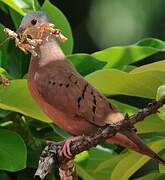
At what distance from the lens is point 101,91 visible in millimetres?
1115

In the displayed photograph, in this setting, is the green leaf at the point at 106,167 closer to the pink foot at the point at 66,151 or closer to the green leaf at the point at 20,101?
the green leaf at the point at 20,101

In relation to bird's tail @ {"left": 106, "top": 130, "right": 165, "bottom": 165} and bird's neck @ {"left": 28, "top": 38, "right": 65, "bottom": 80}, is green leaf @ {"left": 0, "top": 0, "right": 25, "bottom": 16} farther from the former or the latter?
bird's tail @ {"left": 106, "top": 130, "right": 165, "bottom": 165}

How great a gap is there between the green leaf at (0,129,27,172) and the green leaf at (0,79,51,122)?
0.06 m

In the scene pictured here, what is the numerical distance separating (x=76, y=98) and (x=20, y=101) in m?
0.15

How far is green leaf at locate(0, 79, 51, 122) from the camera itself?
1.08 m

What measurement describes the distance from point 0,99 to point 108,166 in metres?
0.22

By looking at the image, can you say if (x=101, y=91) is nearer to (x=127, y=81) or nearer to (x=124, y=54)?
(x=127, y=81)

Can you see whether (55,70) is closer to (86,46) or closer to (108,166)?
(108,166)

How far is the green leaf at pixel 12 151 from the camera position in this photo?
1.08 meters

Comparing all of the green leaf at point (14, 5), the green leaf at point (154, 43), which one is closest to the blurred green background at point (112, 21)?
the green leaf at point (154, 43)

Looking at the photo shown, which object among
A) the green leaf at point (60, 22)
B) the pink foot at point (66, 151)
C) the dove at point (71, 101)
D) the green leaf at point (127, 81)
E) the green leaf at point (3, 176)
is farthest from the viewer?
the green leaf at point (60, 22)

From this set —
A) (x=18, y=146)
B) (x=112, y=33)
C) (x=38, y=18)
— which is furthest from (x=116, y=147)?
(x=112, y=33)

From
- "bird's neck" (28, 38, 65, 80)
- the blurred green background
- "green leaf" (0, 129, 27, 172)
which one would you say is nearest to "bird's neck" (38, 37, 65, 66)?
"bird's neck" (28, 38, 65, 80)

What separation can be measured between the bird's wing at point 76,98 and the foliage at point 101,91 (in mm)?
90
